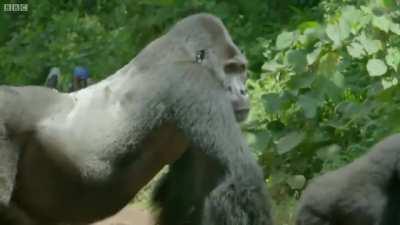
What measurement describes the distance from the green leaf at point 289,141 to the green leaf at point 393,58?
1.96 ft

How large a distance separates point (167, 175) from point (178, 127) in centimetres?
36

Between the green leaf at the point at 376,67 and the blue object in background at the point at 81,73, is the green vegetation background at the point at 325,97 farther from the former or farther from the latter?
the blue object in background at the point at 81,73

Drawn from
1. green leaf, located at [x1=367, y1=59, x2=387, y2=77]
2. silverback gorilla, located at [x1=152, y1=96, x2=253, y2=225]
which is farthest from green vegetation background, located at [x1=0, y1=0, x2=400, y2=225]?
silverback gorilla, located at [x1=152, y1=96, x2=253, y2=225]

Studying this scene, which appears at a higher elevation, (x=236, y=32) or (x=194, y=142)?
(x=194, y=142)

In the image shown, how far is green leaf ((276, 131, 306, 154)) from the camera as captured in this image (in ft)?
18.3

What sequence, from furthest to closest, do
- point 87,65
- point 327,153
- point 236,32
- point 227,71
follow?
1. point 87,65
2. point 236,32
3. point 327,153
4. point 227,71

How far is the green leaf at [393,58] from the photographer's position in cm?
548

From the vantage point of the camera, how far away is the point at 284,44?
19.4ft

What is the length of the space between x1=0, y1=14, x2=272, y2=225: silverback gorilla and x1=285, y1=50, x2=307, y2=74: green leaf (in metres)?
1.49

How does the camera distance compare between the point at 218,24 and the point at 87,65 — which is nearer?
the point at 218,24

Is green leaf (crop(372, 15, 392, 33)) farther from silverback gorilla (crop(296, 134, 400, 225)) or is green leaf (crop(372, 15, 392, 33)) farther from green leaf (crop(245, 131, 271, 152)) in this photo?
silverback gorilla (crop(296, 134, 400, 225))

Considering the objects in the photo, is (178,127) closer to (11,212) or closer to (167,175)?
(167,175)

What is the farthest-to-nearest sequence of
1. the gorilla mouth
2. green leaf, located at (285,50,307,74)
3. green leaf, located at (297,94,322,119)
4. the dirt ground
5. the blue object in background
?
1. the blue object in background
2. green leaf, located at (285,50,307,74)
3. green leaf, located at (297,94,322,119)
4. the dirt ground
5. the gorilla mouth

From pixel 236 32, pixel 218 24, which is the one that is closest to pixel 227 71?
pixel 218 24
